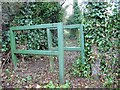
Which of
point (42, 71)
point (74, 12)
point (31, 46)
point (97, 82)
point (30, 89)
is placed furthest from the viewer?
point (74, 12)

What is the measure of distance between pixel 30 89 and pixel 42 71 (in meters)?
1.08

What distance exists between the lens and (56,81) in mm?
3357

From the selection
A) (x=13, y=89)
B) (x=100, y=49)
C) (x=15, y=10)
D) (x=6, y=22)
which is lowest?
(x=13, y=89)

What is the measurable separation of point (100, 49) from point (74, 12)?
5.38 metres

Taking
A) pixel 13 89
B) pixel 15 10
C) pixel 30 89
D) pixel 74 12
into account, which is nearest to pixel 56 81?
pixel 30 89

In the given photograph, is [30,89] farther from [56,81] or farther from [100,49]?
[100,49]

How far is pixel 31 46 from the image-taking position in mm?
5266

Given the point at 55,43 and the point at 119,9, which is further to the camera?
the point at 55,43

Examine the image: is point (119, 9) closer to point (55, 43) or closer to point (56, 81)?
point (56, 81)

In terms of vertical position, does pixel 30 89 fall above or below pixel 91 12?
below

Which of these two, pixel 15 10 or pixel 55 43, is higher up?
pixel 15 10

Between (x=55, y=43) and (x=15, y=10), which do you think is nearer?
(x=15, y=10)

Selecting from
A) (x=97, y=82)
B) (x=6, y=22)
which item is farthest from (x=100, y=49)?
(x=6, y=22)

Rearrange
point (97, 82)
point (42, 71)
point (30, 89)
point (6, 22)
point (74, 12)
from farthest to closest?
point (74, 12) < point (6, 22) < point (42, 71) < point (97, 82) < point (30, 89)
